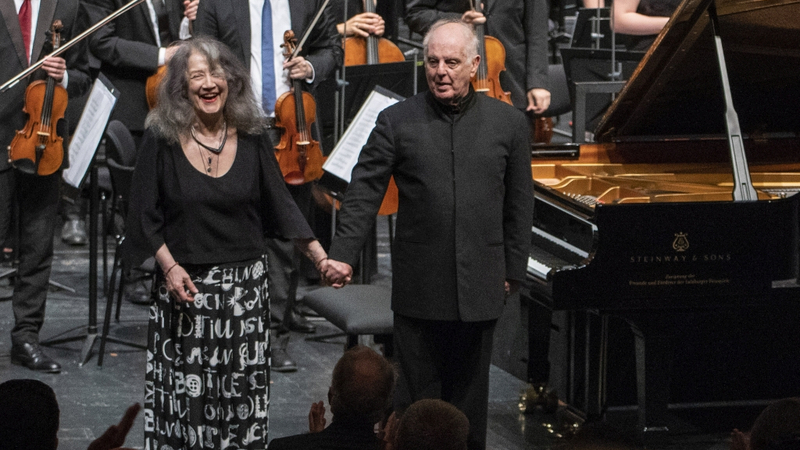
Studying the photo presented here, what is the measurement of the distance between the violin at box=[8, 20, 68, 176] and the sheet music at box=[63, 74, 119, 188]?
0.11 metres

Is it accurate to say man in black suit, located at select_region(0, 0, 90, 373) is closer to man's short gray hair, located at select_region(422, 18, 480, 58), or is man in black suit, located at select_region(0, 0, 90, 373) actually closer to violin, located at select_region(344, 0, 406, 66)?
violin, located at select_region(344, 0, 406, 66)

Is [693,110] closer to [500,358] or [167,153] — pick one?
[500,358]

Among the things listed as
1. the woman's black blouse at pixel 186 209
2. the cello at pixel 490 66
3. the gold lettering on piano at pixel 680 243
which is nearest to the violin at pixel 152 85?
the cello at pixel 490 66

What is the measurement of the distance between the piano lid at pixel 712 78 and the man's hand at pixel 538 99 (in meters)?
0.59

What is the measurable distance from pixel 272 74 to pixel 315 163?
17.7 inches

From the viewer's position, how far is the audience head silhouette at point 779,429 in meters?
2.19

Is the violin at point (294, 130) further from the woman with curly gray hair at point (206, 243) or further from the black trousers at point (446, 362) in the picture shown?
the black trousers at point (446, 362)

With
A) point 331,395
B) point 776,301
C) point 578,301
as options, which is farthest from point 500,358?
point 331,395

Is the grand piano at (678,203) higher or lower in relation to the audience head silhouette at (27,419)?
higher

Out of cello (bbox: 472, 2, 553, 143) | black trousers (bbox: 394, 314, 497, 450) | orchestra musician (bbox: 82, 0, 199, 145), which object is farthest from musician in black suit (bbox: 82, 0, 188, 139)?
black trousers (bbox: 394, 314, 497, 450)

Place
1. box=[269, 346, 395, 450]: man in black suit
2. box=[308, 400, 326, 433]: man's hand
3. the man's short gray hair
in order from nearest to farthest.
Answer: box=[269, 346, 395, 450]: man in black suit
box=[308, 400, 326, 433]: man's hand
the man's short gray hair

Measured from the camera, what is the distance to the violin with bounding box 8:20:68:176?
14.7ft

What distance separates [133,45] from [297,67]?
97cm

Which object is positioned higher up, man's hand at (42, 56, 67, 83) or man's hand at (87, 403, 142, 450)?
man's hand at (42, 56, 67, 83)
